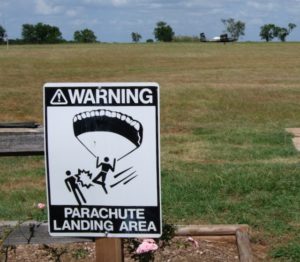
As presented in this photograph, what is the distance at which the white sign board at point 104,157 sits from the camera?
2307mm

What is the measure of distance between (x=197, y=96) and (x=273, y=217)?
1041 cm

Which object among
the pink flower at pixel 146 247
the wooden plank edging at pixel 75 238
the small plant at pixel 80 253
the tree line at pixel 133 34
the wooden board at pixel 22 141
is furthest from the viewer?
the tree line at pixel 133 34

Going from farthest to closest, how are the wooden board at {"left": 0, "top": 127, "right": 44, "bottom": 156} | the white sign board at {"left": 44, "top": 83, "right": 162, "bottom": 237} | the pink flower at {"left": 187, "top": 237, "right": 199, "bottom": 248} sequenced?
the pink flower at {"left": 187, "top": 237, "right": 199, "bottom": 248}, the wooden board at {"left": 0, "top": 127, "right": 44, "bottom": 156}, the white sign board at {"left": 44, "top": 83, "right": 162, "bottom": 237}

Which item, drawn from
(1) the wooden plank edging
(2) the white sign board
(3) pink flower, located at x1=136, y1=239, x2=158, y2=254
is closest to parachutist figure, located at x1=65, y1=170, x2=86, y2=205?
(2) the white sign board

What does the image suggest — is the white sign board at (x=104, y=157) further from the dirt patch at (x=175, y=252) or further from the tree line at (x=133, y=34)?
the tree line at (x=133, y=34)

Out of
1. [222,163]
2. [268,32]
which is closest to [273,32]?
[268,32]

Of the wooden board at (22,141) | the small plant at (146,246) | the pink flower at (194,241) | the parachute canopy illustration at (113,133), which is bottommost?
the pink flower at (194,241)

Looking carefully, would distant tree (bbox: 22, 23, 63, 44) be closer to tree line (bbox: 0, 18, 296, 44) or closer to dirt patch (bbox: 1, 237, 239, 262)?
tree line (bbox: 0, 18, 296, 44)

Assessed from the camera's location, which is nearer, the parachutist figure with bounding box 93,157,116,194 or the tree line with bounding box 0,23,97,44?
the parachutist figure with bounding box 93,157,116,194

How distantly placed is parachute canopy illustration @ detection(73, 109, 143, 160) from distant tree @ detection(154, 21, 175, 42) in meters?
93.4

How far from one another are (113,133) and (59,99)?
225 mm

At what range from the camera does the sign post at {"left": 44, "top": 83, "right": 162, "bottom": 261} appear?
2.31 m

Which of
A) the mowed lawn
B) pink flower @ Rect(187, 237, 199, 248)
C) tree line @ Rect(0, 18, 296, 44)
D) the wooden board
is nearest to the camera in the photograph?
the wooden board

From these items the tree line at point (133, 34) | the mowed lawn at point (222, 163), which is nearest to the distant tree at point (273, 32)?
the tree line at point (133, 34)
